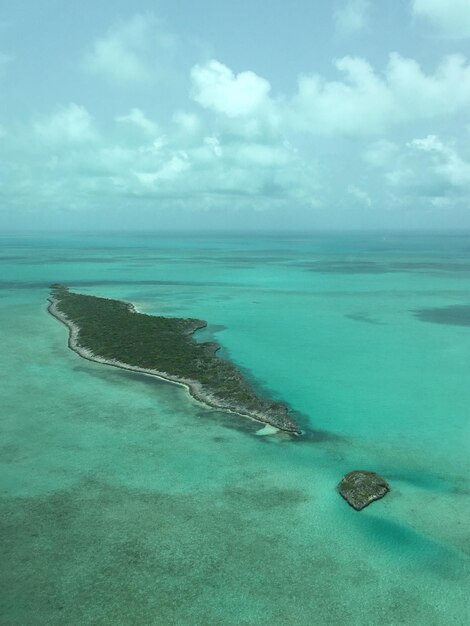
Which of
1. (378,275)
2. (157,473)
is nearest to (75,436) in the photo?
(157,473)

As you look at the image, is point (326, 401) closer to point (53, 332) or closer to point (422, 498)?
point (422, 498)

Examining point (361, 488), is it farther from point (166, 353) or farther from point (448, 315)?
point (448, 315)

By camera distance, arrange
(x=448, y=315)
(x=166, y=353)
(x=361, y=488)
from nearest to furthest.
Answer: (x=361, y=488), (x=166, y=353), (x=448, y=315)

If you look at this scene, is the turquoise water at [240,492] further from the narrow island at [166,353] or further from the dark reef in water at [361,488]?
the narrow island at [166,353]

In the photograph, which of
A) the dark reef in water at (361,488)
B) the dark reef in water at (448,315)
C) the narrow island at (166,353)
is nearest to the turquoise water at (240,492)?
the dark reef in water at (361,488)

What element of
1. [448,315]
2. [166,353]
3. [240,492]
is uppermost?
[448,315]

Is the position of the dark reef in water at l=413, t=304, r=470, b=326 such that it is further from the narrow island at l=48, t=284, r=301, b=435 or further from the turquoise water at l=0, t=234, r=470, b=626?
the narrow island at l=48, t=284, r=301, b=435

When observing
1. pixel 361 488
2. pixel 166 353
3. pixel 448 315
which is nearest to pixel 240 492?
pixel 361 488

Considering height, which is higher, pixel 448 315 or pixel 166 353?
pixel 448 315
